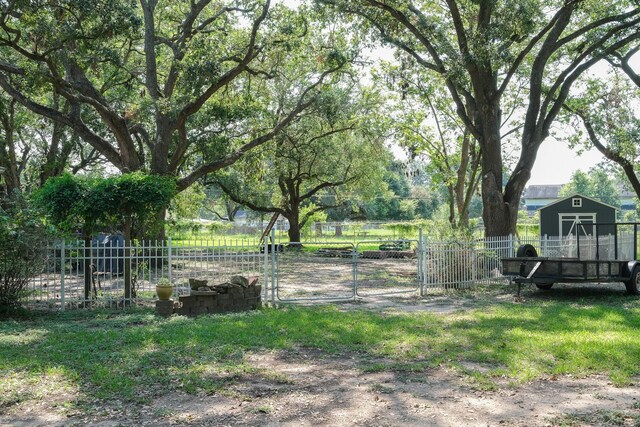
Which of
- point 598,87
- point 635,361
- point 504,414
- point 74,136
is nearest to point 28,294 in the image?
point 504,414

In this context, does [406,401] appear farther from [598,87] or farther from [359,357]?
[598,87]

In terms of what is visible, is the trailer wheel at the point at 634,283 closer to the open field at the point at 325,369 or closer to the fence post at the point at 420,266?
the open field at the point at 325,369

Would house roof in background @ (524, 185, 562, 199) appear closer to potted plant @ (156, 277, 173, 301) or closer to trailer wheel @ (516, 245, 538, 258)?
trailer wheel @ (516, 245, 538, 258)

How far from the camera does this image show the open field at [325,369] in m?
5.59

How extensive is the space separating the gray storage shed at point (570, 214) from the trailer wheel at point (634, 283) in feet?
65.1

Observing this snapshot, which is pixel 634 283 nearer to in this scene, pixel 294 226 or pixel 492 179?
pixel 492 179

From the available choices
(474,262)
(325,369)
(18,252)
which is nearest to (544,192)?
(474,262)

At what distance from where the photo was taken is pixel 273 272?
13.1 meters

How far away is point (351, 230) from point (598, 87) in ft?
113

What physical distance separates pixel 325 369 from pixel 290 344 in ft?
5.04

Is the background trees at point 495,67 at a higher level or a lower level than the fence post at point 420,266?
higher

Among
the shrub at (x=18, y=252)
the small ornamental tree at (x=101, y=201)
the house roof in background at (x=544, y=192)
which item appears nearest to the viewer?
the shrub at (x=18, y=252)

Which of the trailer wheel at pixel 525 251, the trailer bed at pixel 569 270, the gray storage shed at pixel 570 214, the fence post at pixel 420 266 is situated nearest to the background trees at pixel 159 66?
the fence post at pixel 420 266

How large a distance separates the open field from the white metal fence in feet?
4.71
